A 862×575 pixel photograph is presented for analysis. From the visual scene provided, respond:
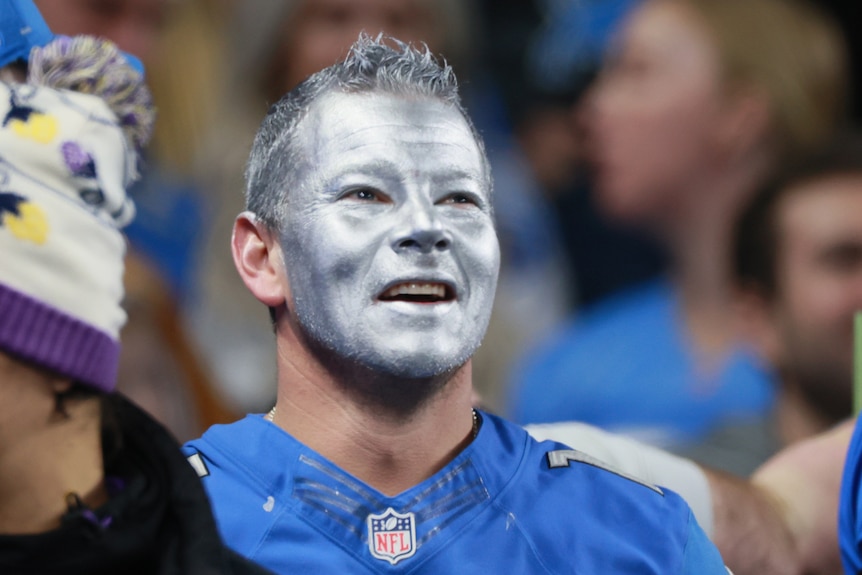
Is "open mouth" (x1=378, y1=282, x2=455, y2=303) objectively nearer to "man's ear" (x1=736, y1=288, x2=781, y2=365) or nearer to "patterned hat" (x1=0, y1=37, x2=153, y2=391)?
"patterned hat" (x1=0, y1=37, x2=153, y2=391)

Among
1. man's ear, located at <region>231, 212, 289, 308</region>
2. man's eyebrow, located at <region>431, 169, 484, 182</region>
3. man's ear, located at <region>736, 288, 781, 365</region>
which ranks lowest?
man's ear, located at <region>736, 288, 781, 365</region>

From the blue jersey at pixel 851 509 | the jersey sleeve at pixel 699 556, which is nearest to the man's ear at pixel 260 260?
the jersey sleeve at pixel 699 556

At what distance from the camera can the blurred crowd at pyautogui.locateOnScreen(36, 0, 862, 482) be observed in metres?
4.78

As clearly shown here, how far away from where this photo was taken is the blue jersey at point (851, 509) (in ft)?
8.05

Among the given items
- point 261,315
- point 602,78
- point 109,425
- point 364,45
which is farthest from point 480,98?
point 109,425

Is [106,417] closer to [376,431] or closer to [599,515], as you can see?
[376,431]

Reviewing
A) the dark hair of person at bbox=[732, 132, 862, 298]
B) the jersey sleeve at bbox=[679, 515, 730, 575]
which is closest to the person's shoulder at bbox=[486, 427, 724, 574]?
the jersey sleeve at bbox=[679, 515, 730, 575]

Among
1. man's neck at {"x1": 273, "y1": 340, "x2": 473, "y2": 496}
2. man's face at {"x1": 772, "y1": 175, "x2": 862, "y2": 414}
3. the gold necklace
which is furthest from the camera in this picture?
man's face at {"x1": 772, "y1": 175, "x2": 862, "y2": 414}

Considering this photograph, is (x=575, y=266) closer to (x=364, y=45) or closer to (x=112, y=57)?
(x=364, y=45)

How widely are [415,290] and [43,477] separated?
67 centimetres

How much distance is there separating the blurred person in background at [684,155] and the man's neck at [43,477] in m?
3.04

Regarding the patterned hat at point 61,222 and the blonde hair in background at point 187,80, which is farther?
the blonde hair in background at point 187,80

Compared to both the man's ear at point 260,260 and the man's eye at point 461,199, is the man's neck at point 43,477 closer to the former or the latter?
the man's ear at point 260,260

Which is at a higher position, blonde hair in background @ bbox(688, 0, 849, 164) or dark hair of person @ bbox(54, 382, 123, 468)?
blonde hair in background @ bbox(688, 0, 849, 164)
